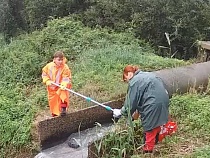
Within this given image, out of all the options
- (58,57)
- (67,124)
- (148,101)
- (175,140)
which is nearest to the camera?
(148,101)

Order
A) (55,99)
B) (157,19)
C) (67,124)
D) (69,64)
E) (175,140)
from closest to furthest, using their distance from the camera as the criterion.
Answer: (175,140) → (67,124) → (55,99) → (69,64) → (157,19)

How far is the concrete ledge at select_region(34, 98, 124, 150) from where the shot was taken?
626 cm

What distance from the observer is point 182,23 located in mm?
12188

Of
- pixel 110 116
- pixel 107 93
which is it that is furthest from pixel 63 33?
pixel 110 116

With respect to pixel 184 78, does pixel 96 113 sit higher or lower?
lower

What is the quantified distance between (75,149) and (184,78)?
2662mm

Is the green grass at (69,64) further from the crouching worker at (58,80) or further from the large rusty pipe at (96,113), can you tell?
the crouching worker at (58,80)

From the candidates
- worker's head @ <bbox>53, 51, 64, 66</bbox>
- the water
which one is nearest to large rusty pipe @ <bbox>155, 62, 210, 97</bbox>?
the water

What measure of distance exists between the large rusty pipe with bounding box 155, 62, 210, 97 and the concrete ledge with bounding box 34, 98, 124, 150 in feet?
3.44

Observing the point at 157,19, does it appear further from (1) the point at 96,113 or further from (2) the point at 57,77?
(2) the point at 57,77

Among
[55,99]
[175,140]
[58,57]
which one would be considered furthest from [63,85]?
[175,140]

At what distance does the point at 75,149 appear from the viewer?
20.7 ft

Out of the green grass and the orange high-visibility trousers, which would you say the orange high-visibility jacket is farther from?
the green grass

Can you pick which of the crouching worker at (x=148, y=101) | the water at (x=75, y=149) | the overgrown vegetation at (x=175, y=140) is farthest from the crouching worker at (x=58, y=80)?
the crouching worker at (x=148, y=101)
